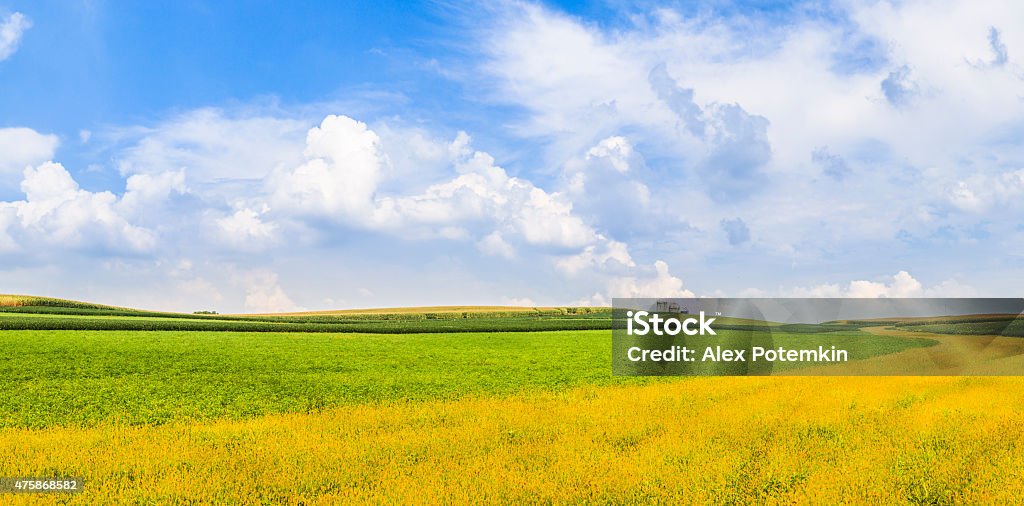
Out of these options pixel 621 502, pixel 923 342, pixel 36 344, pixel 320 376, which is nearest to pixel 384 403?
pixel 320 376

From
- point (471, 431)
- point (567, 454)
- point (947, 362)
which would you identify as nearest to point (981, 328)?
point (947, 362)

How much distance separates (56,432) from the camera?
14.1 m

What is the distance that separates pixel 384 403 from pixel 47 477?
8.72m

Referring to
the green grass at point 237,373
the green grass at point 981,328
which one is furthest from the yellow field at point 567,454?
the green grass at point 981,328

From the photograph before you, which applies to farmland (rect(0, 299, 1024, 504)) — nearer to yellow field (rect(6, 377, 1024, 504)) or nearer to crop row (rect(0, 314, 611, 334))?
yellow field (rect(6, 377, 1024, 504))

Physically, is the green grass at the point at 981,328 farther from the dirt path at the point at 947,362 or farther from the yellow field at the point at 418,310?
the yellow field at the point at 418,310

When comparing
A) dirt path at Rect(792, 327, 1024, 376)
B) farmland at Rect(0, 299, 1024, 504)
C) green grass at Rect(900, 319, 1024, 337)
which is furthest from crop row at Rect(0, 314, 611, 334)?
green grass at Rect(900, 319, 1024, 337)

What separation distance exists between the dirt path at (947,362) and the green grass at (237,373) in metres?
11.6

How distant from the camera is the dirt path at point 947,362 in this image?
27641 millimetres

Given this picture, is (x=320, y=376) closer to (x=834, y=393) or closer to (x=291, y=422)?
(x=291, y=422)

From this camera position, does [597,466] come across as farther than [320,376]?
No

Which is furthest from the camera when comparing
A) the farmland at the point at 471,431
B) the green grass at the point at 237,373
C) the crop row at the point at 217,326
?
the crop row at the point at 217,326

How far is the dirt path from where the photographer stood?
1088 inches

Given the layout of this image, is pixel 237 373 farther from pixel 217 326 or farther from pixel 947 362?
pixel 947 362
